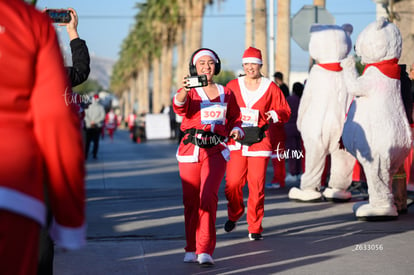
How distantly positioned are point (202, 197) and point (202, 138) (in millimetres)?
511

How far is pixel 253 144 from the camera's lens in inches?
345

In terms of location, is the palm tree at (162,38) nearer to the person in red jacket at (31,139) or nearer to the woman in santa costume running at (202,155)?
the woman in santa costume running at (202,155)

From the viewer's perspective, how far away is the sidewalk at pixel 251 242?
7.07 metres

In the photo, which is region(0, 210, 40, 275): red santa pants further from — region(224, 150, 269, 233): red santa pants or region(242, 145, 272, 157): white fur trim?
region(242, 145, 272, 157): white fur trim

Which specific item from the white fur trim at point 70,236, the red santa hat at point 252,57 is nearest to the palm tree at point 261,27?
the red santa hat at point 252,57

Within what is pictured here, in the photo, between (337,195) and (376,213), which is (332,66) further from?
(376,213)

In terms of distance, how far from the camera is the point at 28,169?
8.73 ft

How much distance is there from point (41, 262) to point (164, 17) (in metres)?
53.9

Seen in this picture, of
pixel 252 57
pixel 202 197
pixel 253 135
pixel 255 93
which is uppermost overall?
pixel 252 57

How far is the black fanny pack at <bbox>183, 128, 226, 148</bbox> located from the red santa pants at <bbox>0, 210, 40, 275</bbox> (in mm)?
4454

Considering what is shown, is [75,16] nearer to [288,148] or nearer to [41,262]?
[41,262]

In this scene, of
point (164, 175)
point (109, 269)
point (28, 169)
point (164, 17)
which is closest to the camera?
point (28, 169)

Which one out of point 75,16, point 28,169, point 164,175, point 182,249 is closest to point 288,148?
point 164,175

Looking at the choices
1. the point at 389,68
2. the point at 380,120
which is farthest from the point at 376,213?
the point at 389,68
